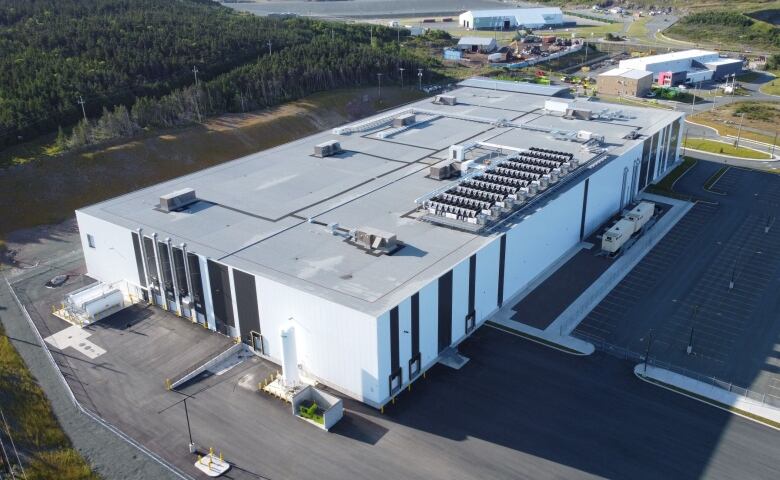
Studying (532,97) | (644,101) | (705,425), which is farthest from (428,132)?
(644,101)

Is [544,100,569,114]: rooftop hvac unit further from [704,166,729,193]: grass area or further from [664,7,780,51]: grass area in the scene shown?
[664,7,780,51]: grass area

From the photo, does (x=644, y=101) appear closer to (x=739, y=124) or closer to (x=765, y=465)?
(x=739, y=124)

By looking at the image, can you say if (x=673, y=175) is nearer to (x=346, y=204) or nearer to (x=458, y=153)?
(x=458, y=153)

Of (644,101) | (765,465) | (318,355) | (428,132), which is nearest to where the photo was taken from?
(765,465)

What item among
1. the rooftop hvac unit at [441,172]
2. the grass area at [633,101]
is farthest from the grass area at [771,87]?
the rooftop hvac unit at [441,172]

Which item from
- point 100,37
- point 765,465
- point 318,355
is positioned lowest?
point 765,465

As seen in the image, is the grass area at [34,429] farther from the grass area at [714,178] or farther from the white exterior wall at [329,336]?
the grass area at [714,178]

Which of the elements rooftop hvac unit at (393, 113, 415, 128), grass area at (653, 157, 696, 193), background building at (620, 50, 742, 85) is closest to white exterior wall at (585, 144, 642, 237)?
grass area at (653, 157, 696, 193)
